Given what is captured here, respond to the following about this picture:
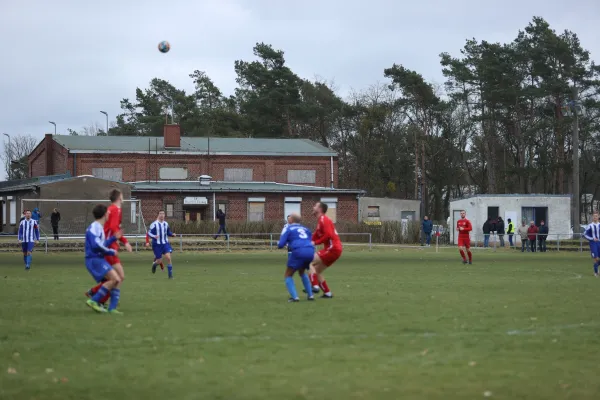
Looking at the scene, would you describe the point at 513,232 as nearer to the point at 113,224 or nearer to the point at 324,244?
the point at 324,244

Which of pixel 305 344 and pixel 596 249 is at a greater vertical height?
pixel 596 249

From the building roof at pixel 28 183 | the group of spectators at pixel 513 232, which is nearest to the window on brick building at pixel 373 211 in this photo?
the group of spectators at pixel 513 232

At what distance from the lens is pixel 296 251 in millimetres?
17281

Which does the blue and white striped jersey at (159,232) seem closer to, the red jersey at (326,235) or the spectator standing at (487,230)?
the red jersey at (326,235)

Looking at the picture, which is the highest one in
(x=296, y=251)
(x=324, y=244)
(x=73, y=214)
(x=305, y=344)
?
(x=73, y=214)

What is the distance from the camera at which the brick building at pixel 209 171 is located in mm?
68750

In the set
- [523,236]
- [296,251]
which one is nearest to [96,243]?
[296,251]

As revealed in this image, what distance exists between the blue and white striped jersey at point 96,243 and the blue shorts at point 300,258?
11.3 feet

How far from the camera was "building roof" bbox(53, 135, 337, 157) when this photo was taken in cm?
7529

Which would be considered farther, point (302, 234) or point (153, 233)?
point (153, 233)

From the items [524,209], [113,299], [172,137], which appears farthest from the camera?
[172,137]

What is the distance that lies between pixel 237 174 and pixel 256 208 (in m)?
8.17

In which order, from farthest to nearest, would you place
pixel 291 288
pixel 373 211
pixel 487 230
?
pixel 373 211, pixel 487 230, pixel 291 288

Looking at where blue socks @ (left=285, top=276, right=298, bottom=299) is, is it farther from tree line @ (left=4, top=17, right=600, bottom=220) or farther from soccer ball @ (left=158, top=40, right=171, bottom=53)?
tree line @ (left=4, top=17, right=600, bottom=220)
